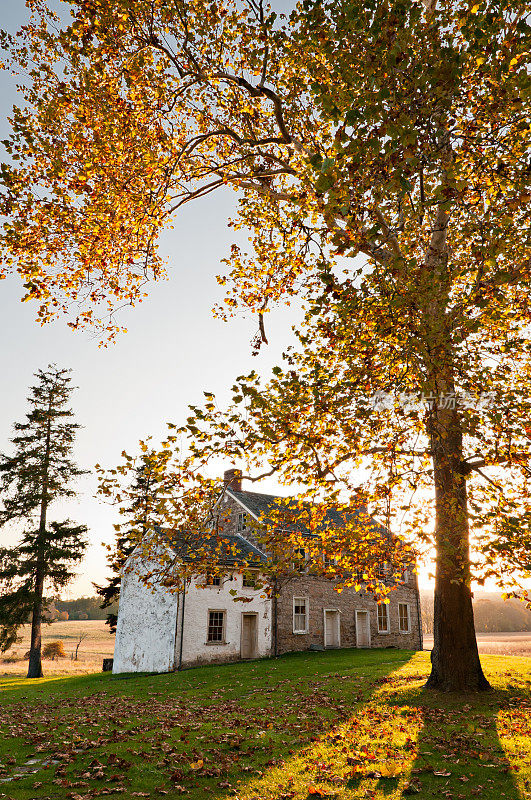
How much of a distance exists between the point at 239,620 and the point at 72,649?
130 feet

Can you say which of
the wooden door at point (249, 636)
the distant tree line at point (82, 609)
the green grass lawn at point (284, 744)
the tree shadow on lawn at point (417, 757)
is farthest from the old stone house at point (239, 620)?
the distant tree line at point (82, 609)

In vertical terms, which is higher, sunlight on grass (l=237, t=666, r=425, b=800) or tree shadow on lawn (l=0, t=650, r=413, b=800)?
sunlight on grass (l=237, t=666, r=425, b=800)

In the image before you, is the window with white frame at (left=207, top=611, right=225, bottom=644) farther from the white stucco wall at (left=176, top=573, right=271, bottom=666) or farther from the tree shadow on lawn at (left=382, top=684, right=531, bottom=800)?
the tree shadow on lawn at (left=382, top=684, right=531, bottom=800)

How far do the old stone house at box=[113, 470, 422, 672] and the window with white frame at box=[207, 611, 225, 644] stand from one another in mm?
52

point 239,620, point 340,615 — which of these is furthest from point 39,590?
point 340,615

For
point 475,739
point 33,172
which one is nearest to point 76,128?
point 33,172

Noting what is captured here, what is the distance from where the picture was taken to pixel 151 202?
11.2 meters

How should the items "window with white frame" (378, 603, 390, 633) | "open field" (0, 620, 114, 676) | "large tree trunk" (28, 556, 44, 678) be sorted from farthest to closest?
1. "open field" (0, 620, 114, 676)
2. "window with white frame" (378, 603, 390, 633)
3. "large tree trunk" (28, 556, 44, 678)

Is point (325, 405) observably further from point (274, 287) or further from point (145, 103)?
point (145, 103)

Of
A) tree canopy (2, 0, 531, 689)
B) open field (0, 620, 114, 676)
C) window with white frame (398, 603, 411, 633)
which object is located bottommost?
open field (0, 620, 114, 676)

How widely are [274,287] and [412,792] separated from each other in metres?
10.9

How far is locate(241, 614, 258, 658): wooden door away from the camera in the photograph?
30484mm

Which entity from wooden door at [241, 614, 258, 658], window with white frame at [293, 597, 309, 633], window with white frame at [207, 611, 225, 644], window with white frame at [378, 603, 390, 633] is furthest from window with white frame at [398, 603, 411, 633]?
window with white frame at [207, 611, 225, 644]

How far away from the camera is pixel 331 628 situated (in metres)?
34.1
